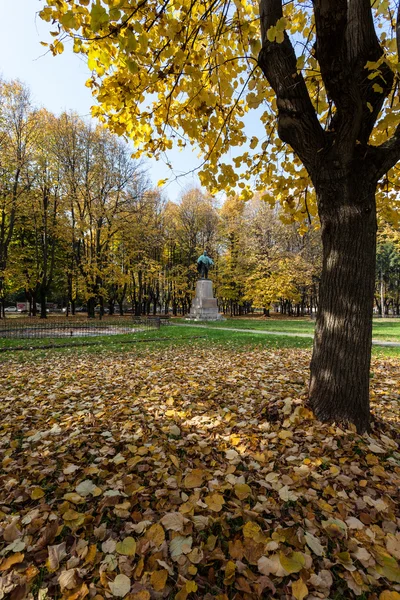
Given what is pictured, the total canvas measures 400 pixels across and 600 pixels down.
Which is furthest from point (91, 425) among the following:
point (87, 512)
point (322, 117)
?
point (322, 117)

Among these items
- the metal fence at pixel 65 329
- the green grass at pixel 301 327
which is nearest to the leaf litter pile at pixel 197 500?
the metal fence at pixel 65 329

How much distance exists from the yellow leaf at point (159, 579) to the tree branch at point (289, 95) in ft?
11.1

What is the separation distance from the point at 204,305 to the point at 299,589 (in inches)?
1012

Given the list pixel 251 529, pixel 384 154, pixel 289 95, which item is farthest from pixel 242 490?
pixel 289 95

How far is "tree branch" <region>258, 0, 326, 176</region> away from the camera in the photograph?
2.90 m

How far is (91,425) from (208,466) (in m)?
1.51

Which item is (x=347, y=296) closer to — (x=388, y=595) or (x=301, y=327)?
(x=388, y=595)

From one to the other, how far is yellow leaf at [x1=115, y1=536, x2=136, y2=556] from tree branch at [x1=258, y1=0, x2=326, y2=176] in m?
3.39

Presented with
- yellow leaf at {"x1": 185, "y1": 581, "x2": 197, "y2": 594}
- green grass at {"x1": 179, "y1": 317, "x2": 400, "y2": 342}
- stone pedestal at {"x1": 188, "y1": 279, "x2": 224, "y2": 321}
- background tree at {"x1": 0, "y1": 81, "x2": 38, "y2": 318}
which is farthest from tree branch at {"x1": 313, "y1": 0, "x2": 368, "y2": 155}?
stone pedestal at {"x1": 188, "y1": 279, "x2": 224, "y2": 321}

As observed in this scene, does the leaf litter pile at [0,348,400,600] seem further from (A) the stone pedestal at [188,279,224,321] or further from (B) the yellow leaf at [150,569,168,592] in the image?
(A) the stone pedestal at [188,279,224,321]

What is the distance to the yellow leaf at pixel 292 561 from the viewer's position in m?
1.60

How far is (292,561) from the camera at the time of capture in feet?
5.41

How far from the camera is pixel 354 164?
291 centimetres

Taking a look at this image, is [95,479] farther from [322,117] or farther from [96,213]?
[96,213]
